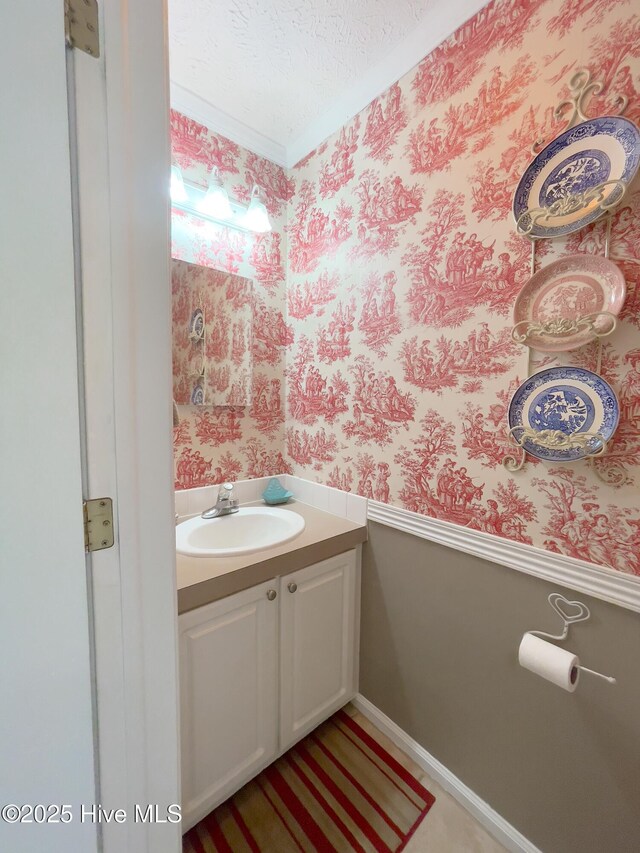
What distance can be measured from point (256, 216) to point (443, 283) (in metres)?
0.94

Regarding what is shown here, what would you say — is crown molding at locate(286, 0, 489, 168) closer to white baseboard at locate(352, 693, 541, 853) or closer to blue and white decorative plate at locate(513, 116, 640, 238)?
blue and white decorative plate at locate(513, 116, 640, 238)

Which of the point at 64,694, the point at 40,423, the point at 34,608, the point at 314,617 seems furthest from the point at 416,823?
the point at 40,423

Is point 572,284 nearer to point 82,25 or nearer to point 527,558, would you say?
point 527,558

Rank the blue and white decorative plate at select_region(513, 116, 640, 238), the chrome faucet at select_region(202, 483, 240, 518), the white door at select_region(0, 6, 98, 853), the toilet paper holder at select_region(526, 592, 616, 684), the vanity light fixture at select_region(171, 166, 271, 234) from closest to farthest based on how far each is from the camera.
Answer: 1. the white door at select_region(0, 6, 98, 853)
2. the blue and white decorative plate at select_region(513, 116, 640, 238)
3. the toilet paper holder at select_region(526, 592, 616, 684)
4. the vanity light fixture at select_region(171, 166, 271, 234)
5. the chrome faucet at select_region(202, 483, 240, 518)

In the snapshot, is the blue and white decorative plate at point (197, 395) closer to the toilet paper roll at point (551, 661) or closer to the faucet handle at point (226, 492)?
the faucet handle at point (226, 492)

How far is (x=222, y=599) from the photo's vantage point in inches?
41.6

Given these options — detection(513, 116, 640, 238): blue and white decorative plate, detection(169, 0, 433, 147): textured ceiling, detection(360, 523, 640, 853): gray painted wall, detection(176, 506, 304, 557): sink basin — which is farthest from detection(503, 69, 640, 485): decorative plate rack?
detection(176, 506, 304, 557): sink basin

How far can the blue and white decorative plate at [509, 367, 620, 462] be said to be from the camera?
0.84m

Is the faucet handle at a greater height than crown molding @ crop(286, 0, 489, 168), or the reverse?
crown molding @ crop(286, 0, 489, 168)

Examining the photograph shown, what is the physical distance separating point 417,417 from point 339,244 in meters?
0.84

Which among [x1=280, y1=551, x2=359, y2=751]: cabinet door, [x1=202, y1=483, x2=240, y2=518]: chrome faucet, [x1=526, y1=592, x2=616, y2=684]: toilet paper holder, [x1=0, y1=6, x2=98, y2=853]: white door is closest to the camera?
[x1=0, y1=6, x2=98, y2=853]: white door

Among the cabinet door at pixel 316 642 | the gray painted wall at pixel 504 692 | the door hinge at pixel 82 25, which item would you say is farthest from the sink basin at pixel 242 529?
the door hinge at pixel 82 25

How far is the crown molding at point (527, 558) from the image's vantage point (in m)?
0.85

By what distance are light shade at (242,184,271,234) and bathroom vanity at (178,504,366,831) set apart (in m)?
1.36
